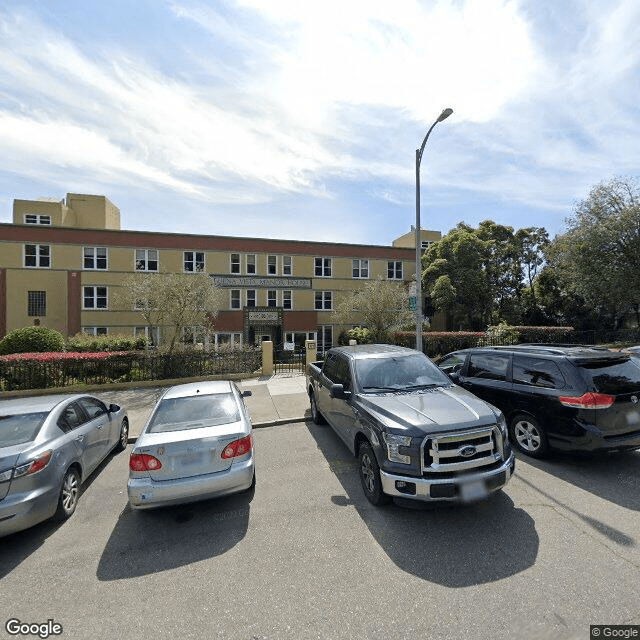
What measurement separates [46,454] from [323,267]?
2720 cm

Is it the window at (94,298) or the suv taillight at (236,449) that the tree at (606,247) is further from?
the window at (94,298)

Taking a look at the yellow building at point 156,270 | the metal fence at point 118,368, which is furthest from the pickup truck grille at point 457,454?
the yellow building at point 156,270

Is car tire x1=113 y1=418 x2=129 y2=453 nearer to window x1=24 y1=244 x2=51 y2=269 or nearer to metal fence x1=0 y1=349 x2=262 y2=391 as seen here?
metal fence x1=0 y1=349 x2=262 y2=391

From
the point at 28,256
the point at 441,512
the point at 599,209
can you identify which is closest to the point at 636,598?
the point at 441,512

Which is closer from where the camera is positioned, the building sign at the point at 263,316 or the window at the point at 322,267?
the building sign at the point at 263,316

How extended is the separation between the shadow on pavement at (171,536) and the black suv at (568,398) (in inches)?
178

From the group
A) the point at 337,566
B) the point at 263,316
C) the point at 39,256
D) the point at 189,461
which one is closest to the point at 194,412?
the point at 189,461

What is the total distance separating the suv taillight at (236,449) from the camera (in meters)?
4.25

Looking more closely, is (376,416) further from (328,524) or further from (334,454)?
(334,454)

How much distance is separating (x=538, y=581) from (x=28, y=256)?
1259 inches

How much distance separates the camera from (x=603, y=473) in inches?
195

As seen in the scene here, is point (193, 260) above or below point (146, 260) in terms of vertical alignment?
above

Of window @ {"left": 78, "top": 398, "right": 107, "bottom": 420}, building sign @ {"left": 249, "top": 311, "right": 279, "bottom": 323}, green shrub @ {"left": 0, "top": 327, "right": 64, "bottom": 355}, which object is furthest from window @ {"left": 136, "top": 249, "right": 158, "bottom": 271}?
window @ {"left": 78, "top": 398, "right": 107, "bottom": 420}

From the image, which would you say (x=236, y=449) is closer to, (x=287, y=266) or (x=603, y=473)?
(x=603, y=473)
